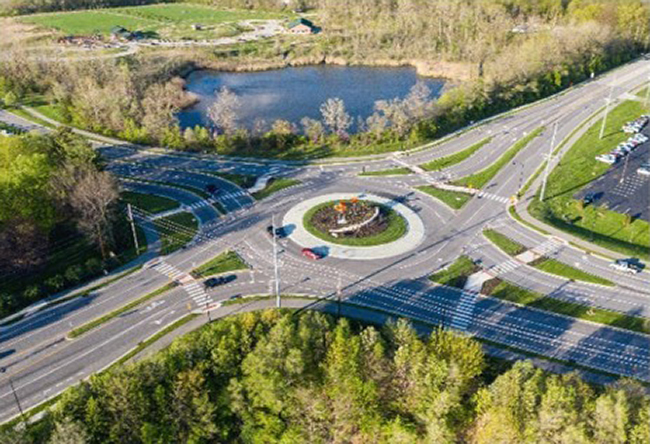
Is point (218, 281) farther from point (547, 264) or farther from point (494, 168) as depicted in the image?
point (494, 168)

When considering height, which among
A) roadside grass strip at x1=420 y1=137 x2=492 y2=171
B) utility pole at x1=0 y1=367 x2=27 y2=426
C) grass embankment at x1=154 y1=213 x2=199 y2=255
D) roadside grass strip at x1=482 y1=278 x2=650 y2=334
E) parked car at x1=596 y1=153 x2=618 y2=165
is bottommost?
utility pole at x1=0 y1=367 x2=27 y2=426

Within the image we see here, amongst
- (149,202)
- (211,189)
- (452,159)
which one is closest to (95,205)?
(149,202)

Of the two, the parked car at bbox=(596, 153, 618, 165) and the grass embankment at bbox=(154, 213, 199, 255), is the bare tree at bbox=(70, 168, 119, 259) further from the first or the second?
the parked car at bbox=(596, 153, 618, 165)

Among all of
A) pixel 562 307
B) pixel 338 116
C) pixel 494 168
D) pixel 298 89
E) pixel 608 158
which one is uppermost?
pixel 338 116

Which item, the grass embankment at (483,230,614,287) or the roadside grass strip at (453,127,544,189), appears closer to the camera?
the grass embankment at (483,230,614,287)

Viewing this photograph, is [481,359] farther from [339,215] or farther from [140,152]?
[140,152]

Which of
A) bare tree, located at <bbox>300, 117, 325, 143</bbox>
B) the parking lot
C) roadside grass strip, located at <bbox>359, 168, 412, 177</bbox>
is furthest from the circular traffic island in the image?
the parking lot

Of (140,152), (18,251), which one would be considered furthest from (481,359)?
(140,152)

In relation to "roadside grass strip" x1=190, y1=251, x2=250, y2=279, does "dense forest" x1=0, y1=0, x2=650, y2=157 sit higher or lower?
higher
